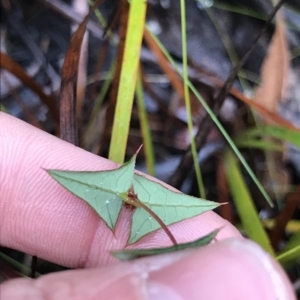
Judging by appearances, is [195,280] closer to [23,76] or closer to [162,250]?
[162,250]

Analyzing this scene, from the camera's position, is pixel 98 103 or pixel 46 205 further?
pixel 98 103

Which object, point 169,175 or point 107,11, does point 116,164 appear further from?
point 107,11

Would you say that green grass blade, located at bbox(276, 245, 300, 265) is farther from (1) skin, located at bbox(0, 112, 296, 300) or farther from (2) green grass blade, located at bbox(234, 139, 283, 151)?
(2) green grass blade, located at bbox(234, 139, 283, 151)

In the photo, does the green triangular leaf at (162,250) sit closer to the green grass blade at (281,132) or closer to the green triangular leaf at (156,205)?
the green triangular leaf at (156,205)

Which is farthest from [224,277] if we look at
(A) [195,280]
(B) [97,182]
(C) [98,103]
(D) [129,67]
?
(C) [98,103]

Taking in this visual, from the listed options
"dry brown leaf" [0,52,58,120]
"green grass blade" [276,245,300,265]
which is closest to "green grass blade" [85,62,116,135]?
"dry brown leaf" [0,52,58,120]

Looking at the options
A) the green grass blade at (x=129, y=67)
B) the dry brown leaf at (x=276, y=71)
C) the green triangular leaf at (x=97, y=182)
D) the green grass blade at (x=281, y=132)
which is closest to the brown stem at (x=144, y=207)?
the green triangular leaf at (x=97, y=182)

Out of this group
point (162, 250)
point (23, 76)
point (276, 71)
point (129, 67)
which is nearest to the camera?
point (162, 250)
